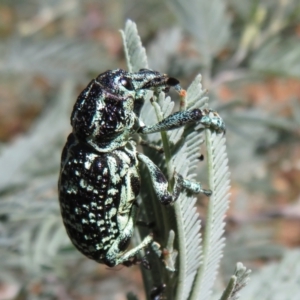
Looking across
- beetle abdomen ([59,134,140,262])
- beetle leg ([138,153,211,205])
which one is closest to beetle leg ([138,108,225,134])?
beetle leg ([138,153,211,205])

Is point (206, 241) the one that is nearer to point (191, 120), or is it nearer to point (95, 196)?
point (191, 120)

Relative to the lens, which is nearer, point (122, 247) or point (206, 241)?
point (206, 241)

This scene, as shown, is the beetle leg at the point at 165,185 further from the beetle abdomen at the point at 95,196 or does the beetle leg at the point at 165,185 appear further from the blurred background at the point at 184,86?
the blurred background at the point at 184,86

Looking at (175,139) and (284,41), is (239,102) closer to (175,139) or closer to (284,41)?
(284,41)

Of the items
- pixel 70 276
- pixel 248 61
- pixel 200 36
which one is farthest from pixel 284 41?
pixel 70 276

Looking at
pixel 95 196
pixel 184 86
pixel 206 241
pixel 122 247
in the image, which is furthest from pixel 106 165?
pixel 184 86
